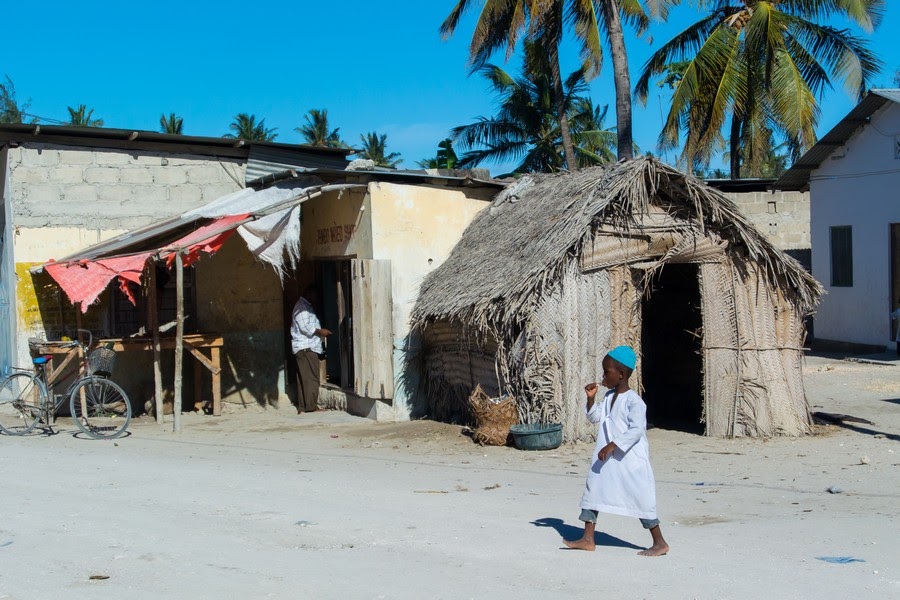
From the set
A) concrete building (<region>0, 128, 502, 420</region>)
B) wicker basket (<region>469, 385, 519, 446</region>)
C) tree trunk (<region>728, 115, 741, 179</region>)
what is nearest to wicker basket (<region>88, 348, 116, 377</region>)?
concrete building (<region>0, 128, 502, 420</region>)

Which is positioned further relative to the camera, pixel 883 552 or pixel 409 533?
pixel 409 533

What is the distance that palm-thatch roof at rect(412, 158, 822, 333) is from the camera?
9938mm

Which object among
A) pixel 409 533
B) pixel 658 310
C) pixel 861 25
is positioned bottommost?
pixel 409 533

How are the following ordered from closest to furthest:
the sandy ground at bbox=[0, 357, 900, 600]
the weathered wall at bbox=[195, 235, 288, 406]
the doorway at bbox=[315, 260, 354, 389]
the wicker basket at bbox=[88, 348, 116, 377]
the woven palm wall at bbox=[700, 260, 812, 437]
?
the sandy ground at bbox=[0, 357, 900, 600]
the woven palm wall at bbox=[700, 260, 812, 437]
the wicker basket at bbox=[88, 348, 116, 377]
the doorway at bbox=[315, 260, 354, 389]
the weathered wall at bbox=[195, 235, 288, 406]

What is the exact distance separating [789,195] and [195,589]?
65.2 feet

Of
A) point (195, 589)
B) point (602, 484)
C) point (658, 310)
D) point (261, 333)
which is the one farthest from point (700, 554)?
point (261, 333)

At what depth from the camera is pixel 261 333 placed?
14.2 m

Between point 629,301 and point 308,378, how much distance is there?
5208mm

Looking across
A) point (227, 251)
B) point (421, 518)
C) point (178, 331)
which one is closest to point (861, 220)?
point (227, 251)

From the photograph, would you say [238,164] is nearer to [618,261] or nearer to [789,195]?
[618,261]

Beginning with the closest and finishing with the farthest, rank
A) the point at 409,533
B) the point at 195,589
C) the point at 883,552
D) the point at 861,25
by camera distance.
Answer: the point at 195,589, the point at 883,552, the point at 409,533, the point at 861,25

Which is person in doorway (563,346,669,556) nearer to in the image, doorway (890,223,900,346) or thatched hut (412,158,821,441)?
thatched hut (412,158,821,441)

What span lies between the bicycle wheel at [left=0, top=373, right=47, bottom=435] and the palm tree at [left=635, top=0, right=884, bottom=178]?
14698 mm

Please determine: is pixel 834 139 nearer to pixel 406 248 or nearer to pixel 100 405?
pixel 406 248
